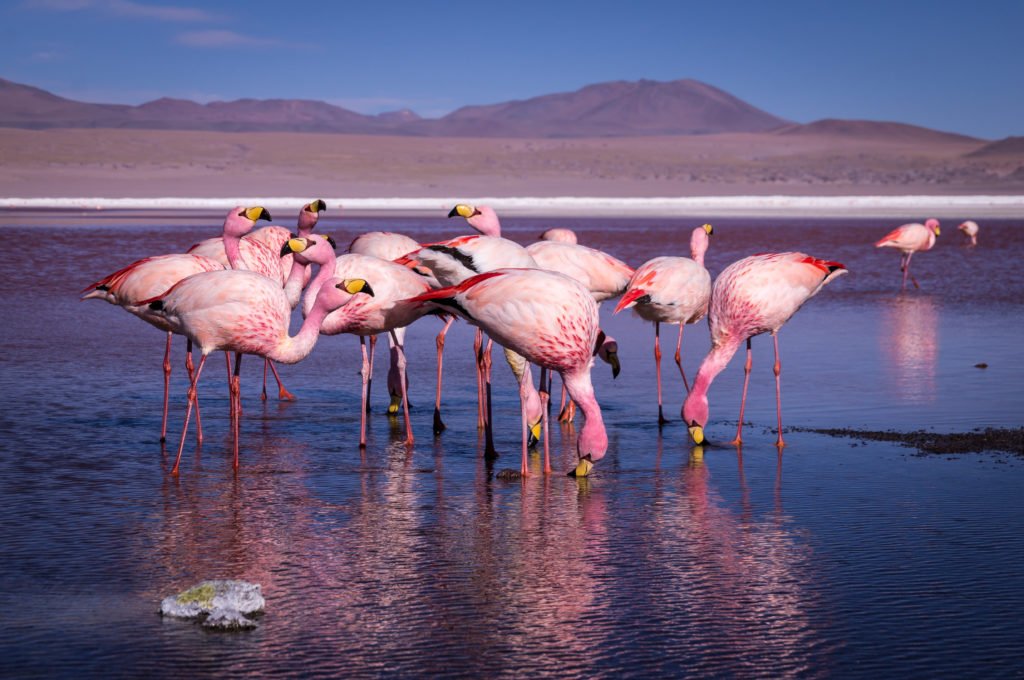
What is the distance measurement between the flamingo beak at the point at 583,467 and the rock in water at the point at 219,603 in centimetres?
255

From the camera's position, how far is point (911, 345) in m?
11.2

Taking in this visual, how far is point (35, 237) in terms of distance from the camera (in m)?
23.0

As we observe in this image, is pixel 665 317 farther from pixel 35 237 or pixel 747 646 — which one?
pixel 35 237

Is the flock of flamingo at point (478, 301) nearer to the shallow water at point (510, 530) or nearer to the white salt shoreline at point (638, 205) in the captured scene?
the shallow water at point (510, 530)

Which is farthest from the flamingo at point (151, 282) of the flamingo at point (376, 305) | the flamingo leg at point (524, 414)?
the flamingo leg at point (524, 414)

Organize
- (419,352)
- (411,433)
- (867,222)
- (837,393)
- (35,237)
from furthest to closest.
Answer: (867,222), (35,237), (419,352), (837,393), (411,433)

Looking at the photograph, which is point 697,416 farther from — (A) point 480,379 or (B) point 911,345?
(B) point 911,345

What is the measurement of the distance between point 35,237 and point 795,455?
1962cm

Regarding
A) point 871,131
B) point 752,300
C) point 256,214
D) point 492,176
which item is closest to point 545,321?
point 752,300

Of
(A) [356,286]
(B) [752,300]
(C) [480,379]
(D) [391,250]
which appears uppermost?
(D) [391,250]

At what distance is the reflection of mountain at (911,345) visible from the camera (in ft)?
29.9

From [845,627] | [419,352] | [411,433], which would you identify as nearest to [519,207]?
[419,352]

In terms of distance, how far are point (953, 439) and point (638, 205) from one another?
39.6 metres

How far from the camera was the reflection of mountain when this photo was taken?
9102mm
